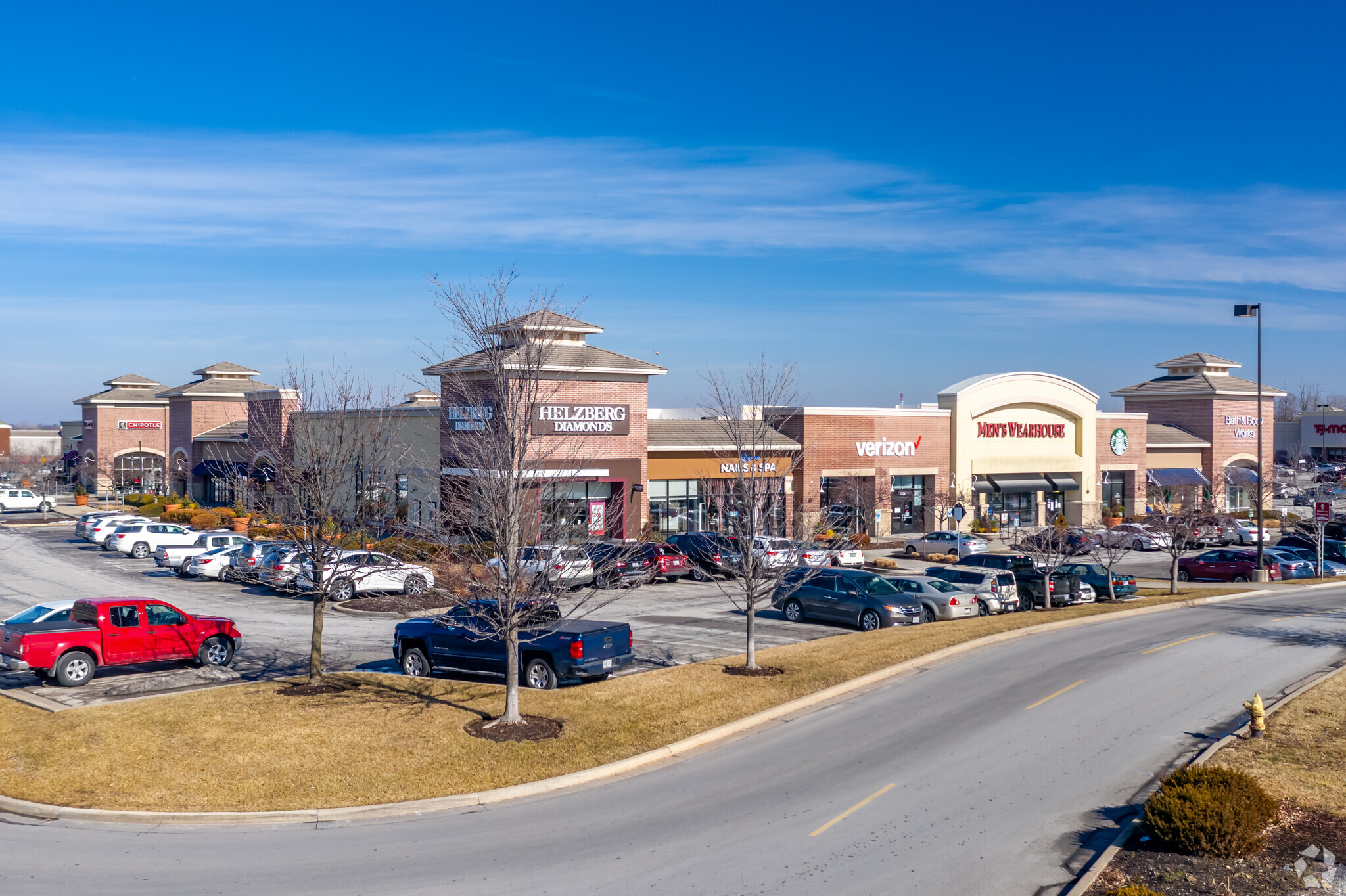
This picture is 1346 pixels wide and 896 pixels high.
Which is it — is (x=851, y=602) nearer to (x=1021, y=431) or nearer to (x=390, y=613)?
(x=390, y=613)

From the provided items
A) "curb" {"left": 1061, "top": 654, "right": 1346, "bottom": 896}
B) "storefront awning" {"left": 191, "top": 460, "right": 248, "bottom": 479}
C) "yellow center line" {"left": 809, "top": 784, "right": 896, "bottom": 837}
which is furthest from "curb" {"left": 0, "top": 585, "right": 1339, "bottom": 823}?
"storefront awning" {"left": 191, "top": 460, "right": 248, "bottom": 479}

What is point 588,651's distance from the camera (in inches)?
793

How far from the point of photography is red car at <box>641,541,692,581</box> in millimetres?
38844

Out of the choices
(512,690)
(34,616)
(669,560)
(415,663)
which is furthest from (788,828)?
(669,560)

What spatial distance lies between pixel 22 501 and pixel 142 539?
1244 inches

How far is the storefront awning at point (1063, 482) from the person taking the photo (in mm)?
65375

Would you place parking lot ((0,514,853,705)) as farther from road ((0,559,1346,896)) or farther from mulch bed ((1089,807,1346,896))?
mulch bed ((1089,807,1346,896))

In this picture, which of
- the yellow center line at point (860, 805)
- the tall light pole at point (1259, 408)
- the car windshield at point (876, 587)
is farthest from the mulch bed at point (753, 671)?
the tall light pole at point (1259, 408)

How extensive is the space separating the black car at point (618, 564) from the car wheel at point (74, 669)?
9765mm

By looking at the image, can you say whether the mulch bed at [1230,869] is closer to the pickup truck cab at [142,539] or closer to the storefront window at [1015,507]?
the pickup truck cab at [142,539]

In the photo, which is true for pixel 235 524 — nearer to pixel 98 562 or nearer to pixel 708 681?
pixel 98 562

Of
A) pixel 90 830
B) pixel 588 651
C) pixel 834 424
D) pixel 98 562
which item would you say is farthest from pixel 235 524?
pixel 90 830

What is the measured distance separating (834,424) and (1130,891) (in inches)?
1826

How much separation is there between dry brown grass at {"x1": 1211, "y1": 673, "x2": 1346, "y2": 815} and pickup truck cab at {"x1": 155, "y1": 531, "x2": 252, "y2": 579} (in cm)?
3485
